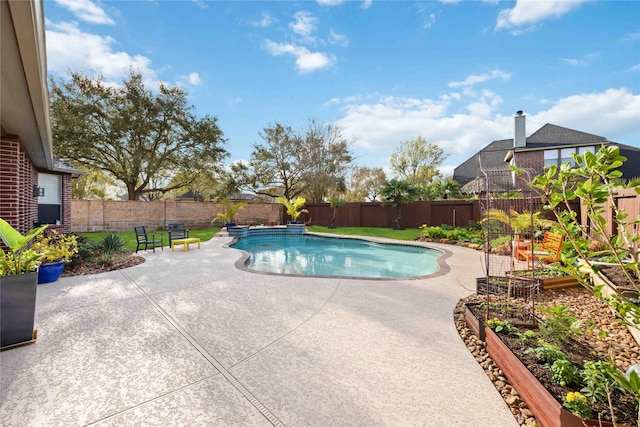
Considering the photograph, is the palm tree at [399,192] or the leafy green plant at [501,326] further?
the palm tree at [399,192]

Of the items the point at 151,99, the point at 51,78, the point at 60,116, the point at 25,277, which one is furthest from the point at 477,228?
the point at 51,78

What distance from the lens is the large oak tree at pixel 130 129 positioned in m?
17.0

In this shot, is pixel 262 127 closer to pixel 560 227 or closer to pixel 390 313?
pixel 390 313

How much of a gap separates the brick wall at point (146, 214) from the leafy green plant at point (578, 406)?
20.4m

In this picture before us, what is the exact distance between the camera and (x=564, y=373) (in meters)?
2.19

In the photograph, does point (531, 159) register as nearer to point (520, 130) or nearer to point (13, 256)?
point (520, 130)

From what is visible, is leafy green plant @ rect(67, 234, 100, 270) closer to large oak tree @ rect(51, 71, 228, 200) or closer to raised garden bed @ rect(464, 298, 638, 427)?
raised garden bed @ rect(464, 298, 638, 427)

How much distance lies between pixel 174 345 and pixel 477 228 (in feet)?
52.7

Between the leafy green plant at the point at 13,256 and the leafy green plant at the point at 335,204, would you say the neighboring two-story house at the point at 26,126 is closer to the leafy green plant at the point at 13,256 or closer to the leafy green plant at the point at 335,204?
the leafy green plant at the point at 13,256

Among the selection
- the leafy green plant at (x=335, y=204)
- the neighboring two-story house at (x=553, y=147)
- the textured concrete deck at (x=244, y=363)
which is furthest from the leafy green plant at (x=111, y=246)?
the neighboring two-story house at (x=553, y=147)

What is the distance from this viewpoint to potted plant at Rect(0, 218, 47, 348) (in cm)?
295

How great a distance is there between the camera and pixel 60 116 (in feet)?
54.0

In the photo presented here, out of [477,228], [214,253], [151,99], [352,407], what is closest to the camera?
[352,407]

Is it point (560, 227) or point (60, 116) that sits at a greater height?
point (60, 116)
